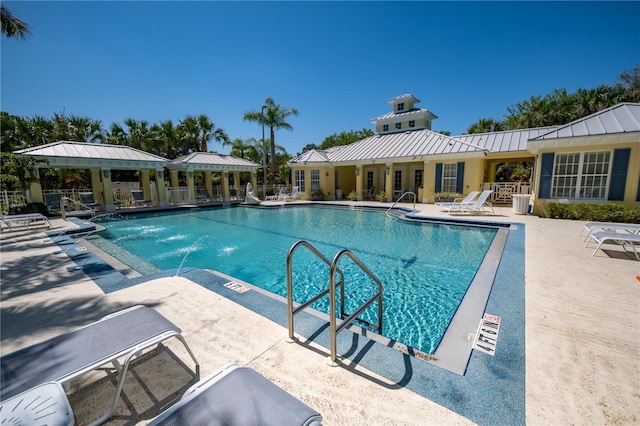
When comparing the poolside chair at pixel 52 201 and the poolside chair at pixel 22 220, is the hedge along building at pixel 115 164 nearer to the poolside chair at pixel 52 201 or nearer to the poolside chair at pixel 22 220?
the poolside chair at pixel 52 201

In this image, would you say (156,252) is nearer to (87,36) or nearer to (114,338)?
(114,338)

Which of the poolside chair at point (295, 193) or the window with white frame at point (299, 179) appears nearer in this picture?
the poolside chair at point (295, 193)

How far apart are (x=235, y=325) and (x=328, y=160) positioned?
61.9 ft

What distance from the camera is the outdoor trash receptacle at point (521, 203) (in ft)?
38.8

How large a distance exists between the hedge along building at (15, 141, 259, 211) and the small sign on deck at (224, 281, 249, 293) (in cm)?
1501

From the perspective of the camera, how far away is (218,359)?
2.63 meters

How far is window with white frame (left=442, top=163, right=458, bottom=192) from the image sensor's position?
1630 centimetres

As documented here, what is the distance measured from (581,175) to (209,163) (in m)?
21.5

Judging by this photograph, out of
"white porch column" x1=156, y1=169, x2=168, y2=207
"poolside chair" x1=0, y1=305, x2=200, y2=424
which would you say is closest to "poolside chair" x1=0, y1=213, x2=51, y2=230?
"white porch column" x1=156, y1=169, x2=168, y2=207

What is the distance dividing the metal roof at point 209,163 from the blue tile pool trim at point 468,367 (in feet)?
54.4

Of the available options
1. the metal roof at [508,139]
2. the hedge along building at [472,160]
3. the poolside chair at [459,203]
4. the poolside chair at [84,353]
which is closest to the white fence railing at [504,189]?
the hedge along building at [472,160]

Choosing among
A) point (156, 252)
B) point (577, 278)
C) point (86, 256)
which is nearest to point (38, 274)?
point (86, 256)

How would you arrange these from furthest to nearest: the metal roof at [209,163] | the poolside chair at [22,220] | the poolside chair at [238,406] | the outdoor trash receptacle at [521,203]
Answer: the metal roof at [209,163]
the outdoor trash receptacle at [521,203]
the poolside chair at [22,220]
the poolside chair at [238,406]

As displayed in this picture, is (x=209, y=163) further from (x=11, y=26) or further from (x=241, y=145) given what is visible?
(x=241, y=145)
